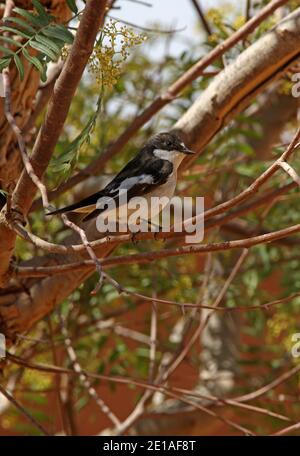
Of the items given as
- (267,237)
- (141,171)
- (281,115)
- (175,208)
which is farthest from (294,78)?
(281,115)

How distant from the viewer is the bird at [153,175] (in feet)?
8.20

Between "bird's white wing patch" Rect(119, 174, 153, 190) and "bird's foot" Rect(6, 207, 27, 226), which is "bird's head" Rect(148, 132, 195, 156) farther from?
"bird's foot" Rect(6, 207, 27, 226)

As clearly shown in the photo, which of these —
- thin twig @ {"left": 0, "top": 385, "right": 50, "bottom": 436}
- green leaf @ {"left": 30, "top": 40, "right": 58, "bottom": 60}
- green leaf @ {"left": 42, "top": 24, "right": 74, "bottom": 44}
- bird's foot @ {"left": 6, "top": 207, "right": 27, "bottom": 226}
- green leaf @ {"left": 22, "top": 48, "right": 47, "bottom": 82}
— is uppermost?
green leaf @ {"left": 42, "top": 24, "right": 74, "bottom": 44}

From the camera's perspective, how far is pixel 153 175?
2.59 metres

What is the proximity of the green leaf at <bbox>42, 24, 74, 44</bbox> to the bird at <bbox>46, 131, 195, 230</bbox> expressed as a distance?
Answer: 1.86 ft

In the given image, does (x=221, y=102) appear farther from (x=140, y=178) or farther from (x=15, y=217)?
(x=15, y=217)

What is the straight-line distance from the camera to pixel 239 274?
4.00 metres

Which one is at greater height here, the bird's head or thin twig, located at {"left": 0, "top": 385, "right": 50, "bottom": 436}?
the bird's head

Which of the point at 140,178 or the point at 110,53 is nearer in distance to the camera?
the point at 110,53

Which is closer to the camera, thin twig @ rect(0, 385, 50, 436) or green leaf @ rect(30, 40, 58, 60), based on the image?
green leaf @ rect(30, 40, 58, 60)

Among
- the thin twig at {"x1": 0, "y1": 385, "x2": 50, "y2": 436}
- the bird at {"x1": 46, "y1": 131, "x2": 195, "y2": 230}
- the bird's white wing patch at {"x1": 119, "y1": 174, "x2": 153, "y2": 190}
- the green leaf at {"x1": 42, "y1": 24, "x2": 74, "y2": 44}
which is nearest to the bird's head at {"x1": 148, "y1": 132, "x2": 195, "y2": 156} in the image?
the bird at {"x1": 46, "y1": 131, "x2": 195, "y2": 230}

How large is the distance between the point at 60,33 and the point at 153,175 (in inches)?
27.7

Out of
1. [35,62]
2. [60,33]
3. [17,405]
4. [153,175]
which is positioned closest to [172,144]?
[153,175]

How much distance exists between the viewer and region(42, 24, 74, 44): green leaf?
200cm
